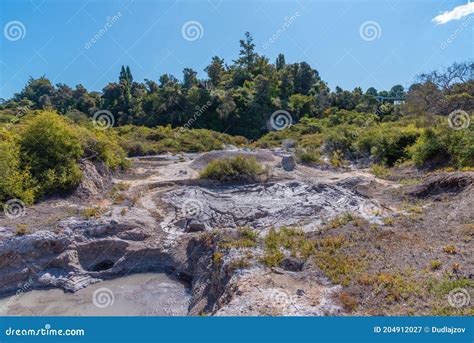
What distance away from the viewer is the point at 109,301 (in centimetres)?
750

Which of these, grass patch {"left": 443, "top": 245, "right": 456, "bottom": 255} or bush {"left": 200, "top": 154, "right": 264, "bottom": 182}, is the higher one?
bush {"left": 200, "top": 154, "right": 264, "bottom": 182}

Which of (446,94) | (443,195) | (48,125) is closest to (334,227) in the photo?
(443,195)

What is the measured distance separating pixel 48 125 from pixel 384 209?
11.5 meters

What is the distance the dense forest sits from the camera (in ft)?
36.7
